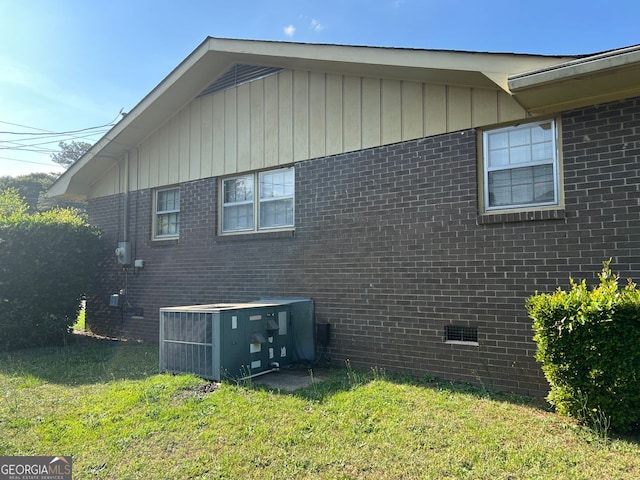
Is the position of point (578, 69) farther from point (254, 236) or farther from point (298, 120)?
point (254, 236)

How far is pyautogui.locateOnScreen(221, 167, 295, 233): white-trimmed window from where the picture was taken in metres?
8.40

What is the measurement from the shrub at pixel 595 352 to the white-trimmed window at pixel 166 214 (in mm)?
7780

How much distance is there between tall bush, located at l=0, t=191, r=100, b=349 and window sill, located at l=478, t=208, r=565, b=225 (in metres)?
8.55

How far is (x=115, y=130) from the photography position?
10.4 m

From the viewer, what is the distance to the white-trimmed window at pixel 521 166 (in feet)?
19.1

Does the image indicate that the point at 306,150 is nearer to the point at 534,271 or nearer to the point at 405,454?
the point at 534,271

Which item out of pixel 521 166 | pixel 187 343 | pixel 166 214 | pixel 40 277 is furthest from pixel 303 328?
pixel 40 277

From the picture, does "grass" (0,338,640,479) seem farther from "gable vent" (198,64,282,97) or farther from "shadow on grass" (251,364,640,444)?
"gable vent" (198,64,282,97)

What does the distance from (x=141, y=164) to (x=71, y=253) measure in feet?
8.07

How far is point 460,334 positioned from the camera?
630cm

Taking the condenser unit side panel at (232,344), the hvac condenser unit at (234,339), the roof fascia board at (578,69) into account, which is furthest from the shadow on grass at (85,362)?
the roof fascia board at (578,69)

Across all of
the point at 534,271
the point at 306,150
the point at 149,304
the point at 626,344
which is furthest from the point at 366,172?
the point at 149,304

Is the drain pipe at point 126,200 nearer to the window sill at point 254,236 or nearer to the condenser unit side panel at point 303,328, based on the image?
the window sill at point 254,236

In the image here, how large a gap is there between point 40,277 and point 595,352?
32.3 feet
